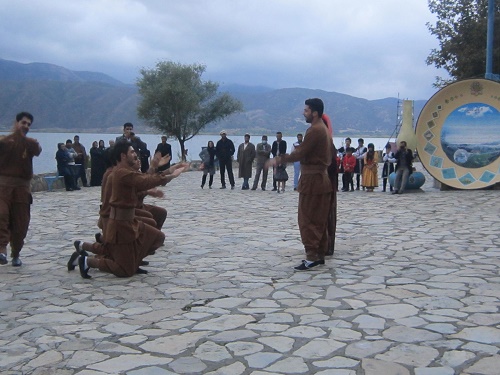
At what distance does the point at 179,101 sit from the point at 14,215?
1561 inches

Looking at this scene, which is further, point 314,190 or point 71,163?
point 71,163

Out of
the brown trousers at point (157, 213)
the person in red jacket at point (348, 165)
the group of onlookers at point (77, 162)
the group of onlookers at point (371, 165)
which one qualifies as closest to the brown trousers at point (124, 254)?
the brown trousers at point (157, 213)

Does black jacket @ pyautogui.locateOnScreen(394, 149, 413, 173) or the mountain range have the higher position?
the mountain range

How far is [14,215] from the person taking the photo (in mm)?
7477

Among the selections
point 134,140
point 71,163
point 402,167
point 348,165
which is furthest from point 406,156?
point 71,163

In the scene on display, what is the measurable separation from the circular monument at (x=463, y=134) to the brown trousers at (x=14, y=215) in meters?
12.6

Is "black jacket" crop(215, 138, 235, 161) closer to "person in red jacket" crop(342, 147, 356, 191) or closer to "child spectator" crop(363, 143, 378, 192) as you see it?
"person in red jacket" crop(342, 147, 356, 191)

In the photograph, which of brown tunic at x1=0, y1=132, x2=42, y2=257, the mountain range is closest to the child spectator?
brown tunic at x1=0, y1=132, x2=42, y2=257

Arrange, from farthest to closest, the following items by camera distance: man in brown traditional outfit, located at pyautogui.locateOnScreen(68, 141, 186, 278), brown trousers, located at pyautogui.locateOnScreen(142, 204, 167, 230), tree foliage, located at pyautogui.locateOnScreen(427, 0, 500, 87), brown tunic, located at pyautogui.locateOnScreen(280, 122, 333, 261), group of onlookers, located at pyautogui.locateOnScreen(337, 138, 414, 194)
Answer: tree foliage, located at pyautogui.locateOnScreen(427, 0, 500, 87) < group of onlookers, located at pyautogui.locateOnScreen(337, 138, 414, 194) < brown trousers, located at pyautogui.locateOnScreen(142, 204, 167, 230) < brown tunic, located at pyautogui.locateOnScreen(280, 122, 333, 261) < man in brown traditional outfit, located at pyautogui.locateOnScreen(68, 141, 186, 278)

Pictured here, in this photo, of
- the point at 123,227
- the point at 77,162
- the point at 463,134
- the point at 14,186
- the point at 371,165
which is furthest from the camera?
the point at 77,162

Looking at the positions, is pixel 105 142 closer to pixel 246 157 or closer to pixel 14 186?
pixel 246 157

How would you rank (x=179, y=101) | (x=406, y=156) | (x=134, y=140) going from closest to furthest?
(x=134, y=140) → (x=406, y=156) → (x=179, y=101)

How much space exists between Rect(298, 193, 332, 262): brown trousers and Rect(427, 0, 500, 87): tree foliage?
20.0 m

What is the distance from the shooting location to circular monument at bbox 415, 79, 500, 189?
16.8m
